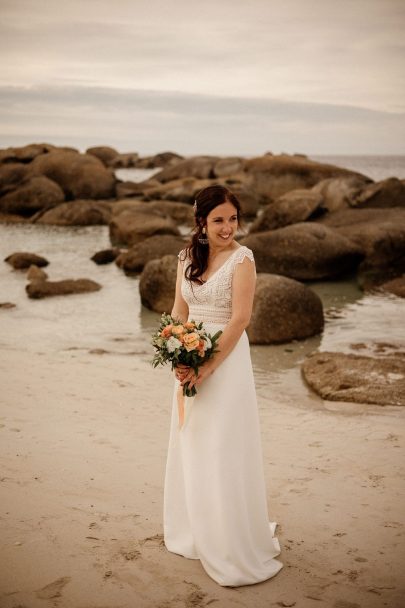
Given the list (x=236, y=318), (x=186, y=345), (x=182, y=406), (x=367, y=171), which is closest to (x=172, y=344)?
(x=186, y=345)

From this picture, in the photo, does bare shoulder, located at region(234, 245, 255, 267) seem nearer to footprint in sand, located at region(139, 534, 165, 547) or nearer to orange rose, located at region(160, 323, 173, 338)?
orange rose, located at region(160, 323, 173, 338)

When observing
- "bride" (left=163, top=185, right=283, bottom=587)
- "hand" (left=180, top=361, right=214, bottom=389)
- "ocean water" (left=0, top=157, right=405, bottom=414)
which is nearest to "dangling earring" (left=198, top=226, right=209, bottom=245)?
"bride" (left=163, top=185, right=283, bottom=587)

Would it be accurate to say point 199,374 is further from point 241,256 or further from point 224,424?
point 241,256

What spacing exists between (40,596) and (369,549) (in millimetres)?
2176

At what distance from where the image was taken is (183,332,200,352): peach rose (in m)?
3.86

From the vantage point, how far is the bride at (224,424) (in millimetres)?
4035

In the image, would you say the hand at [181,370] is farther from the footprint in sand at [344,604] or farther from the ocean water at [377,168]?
the ocean water at [377,168]

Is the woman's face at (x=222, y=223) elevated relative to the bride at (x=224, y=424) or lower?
elevated

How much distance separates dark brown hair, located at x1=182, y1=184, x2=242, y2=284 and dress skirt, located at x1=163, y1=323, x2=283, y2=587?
36 cm

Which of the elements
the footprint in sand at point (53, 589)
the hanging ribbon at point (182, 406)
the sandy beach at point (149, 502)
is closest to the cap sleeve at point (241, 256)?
the hanging ribbon at point (182, 406)

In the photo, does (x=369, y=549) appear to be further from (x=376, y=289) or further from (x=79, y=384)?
(x=376, y=289)

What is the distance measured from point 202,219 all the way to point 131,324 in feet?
26.6

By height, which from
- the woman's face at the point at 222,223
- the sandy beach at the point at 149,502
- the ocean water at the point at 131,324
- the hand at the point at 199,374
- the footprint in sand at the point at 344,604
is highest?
the woman's face at the point at 222,223

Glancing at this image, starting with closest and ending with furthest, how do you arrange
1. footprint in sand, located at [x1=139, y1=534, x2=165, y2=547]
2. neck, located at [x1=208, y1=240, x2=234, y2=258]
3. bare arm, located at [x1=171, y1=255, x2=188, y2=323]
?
neck, located at [x1=208, y1=240, x2=234, y2=258] < bare arm, located at [x1=171, y1=255, x2=188, y2=323] < footprint in sand, located at [x1=139, y1=534, x2=165, y2=547]
